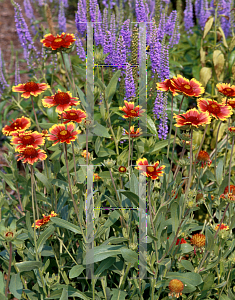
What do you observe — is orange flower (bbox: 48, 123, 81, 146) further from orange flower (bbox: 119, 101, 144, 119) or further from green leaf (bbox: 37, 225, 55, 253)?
green leaf (bbox: 37, 225, 55, 253)

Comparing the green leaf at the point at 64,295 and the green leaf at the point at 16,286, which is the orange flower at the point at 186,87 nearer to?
the green leaf at the point at 64,295

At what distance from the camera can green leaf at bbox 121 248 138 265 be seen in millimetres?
1459

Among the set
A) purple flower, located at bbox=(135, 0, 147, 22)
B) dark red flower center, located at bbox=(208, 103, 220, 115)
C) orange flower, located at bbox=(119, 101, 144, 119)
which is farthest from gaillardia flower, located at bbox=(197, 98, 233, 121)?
purple flower, located at bbox=(135, 0, 147, 22)

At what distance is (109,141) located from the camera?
2.56m

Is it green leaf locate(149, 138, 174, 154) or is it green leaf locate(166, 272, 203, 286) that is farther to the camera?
green leaf locate(149, 138, 174, 154)

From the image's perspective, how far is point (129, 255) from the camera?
57.8 inches

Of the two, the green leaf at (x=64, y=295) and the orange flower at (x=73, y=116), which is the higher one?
the orange flower at (x=73, y=116)

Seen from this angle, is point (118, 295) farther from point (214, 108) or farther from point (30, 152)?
point (214, 108)

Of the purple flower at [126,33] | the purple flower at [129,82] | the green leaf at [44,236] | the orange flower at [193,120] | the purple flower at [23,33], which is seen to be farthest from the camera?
the purple flower at [23,33]

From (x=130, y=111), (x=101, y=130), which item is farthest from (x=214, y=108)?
(x=101, y=130)

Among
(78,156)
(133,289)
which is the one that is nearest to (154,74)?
(78,156)

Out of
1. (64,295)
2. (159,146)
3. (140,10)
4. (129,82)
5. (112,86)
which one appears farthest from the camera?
(140,10)

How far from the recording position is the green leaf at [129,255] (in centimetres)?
146

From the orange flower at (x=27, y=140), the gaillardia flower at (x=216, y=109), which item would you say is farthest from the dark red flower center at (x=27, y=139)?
the gaillardia flower at (x=216, y=109)
